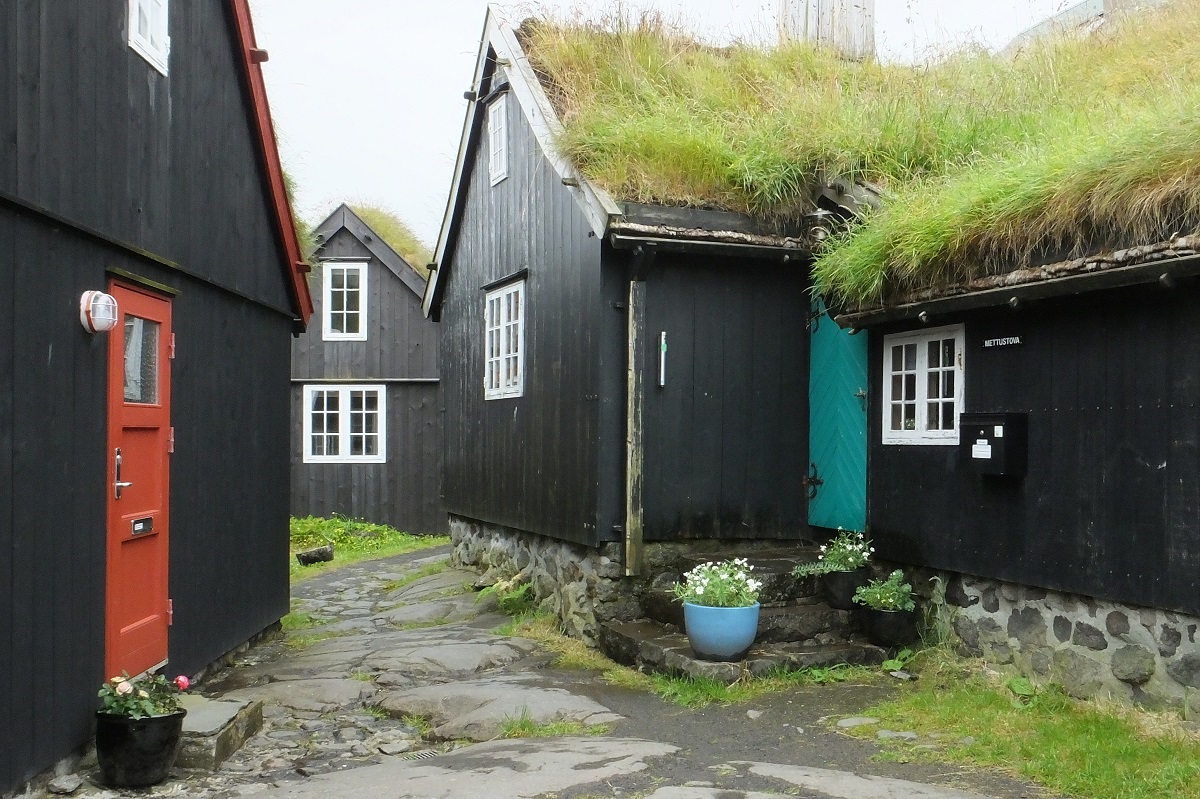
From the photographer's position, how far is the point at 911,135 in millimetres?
9828

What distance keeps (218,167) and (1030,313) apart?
6281mm

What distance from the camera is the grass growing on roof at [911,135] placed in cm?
664

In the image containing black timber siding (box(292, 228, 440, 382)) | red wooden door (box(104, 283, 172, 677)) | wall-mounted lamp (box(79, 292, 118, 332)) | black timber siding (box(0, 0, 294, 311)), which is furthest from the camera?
black timber siding (box(292, 228, 440, 382))

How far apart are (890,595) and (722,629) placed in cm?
146

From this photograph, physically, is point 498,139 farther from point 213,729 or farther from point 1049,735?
point 1049,735

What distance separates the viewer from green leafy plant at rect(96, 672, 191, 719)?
18.6 feet

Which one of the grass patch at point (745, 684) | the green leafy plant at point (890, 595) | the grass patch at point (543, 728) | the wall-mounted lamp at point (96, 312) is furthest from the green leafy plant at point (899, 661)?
the wall-mounted lamp at point (96, 312)

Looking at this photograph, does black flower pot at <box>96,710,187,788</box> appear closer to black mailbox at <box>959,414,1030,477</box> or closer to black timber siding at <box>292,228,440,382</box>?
black mailbox at <box>959,414,1030,477</box>

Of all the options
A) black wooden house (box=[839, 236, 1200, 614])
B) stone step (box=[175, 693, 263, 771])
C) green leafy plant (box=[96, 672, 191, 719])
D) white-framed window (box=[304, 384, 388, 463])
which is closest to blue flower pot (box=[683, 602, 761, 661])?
black wooden house (box=[839, 236, 1200, 614])

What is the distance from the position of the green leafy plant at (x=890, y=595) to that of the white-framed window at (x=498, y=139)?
6.41 metres

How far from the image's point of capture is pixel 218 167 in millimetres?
8539

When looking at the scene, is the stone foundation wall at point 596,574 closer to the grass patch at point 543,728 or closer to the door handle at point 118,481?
the grass patch at point 543,728

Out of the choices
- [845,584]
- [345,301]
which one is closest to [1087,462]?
[845,584]

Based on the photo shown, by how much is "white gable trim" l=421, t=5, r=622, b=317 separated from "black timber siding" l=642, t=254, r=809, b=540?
2.60ft
